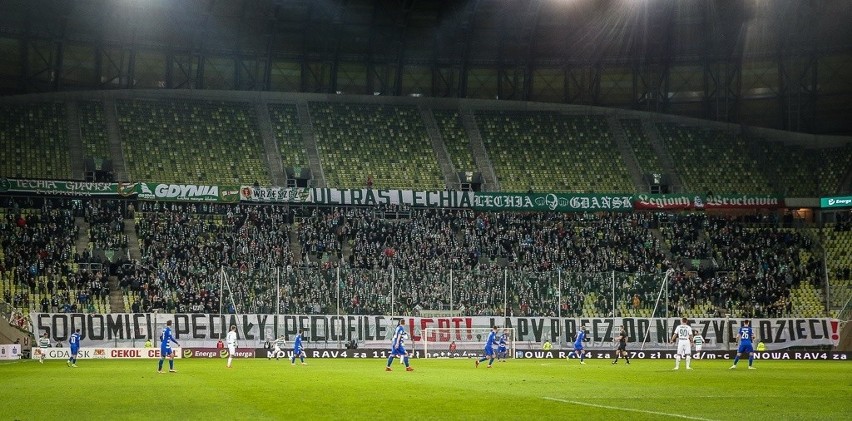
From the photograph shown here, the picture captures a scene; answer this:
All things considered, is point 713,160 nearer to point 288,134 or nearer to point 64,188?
point 288,134

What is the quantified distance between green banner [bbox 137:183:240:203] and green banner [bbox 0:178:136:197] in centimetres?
92

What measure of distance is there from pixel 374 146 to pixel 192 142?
42.0 ft

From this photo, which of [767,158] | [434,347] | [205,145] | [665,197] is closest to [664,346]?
[434,347]

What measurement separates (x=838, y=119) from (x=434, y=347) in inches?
1568

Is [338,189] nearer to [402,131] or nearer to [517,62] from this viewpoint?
[402,131]

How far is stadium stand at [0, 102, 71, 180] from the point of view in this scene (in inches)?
2645

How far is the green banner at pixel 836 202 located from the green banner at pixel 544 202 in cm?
1404

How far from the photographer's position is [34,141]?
69875 millimetres

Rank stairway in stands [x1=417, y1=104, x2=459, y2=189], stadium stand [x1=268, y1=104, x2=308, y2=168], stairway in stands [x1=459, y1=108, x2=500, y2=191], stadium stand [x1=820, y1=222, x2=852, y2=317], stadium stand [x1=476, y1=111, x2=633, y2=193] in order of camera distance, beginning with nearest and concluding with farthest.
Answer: stadium stand [x1=820, y1=222, x2=852, y2=317] < stadium stand [x1=268, y1=104, x2=308, y2=168] < stairway in stands [x1=417, y1=104, x2=459, y2=189] < stairway in stands [x1=459, y1=108, x2=500, y2=191] < stadium stand [x1=476, y1=111, x2=633, y2=193]

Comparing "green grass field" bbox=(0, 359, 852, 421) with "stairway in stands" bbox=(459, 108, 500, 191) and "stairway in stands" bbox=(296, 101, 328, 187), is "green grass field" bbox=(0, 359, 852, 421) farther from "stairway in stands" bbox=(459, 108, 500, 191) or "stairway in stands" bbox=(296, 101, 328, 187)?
"stairway in stands" bbox=(459, 108, 500, 191)

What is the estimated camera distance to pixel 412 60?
266 feet

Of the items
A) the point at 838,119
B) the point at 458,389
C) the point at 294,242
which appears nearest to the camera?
the point at 458,389

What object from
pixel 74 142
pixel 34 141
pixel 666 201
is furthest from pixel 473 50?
pixel 34 141

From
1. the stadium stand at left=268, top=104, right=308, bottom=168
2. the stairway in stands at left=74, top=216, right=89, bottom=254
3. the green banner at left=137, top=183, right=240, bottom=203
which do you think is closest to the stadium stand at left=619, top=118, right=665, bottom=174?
the stadium stand at left=268, top=104, right=308, bottom=168
